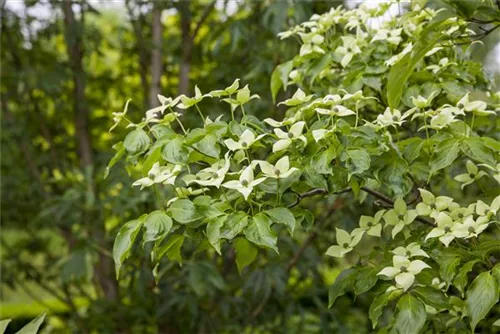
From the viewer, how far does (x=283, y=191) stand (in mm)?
1243

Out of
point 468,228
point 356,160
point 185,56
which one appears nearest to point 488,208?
point 468,228

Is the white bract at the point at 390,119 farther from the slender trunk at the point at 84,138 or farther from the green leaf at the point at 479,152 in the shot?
the slender trunk at the point at 84,138

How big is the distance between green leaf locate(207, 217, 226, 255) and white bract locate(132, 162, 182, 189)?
0.11m

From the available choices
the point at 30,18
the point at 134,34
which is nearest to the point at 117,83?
the point at 134,34

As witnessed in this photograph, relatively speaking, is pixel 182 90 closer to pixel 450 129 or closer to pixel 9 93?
pixel 9 93

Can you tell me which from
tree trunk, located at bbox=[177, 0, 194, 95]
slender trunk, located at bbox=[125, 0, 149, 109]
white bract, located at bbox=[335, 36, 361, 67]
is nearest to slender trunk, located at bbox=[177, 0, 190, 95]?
tree trunk, located at bbox=[177, 0, 194, 95]

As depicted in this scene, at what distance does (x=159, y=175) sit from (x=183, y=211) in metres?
0.10

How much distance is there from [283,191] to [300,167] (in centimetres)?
5

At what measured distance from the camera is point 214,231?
1.15 metres

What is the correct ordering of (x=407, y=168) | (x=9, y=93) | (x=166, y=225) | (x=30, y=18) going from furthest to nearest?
(x=9, y=93), (x=30, y=18), (x=407, y=168), (x=166, y=225)

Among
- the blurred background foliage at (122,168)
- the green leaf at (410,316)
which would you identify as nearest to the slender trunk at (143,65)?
the blurred background foliage at (122,168)

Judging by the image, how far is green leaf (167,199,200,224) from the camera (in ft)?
3.86

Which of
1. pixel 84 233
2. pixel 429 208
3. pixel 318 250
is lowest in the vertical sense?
pixel 318 250

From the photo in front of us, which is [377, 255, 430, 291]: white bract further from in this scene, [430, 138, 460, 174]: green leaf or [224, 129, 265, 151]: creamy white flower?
[224, 129, 265, 151]: creamy white flower
